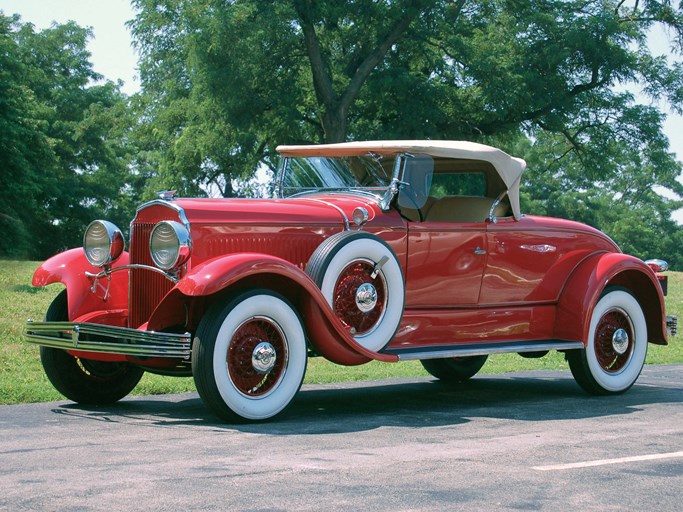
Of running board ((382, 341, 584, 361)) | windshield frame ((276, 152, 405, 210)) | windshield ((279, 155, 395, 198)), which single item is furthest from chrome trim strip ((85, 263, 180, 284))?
windshield ((279, 155, 395, 198))

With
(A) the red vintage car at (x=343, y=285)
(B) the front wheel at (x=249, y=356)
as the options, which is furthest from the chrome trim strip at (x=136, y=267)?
(B) the front wheel at (x=249, y=356)

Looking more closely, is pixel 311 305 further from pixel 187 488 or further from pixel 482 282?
pixel 187 488

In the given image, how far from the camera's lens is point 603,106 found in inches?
1003

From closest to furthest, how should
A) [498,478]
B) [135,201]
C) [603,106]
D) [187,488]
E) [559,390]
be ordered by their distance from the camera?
[187,488] < [498,478] < [559,390] < [603,106] < [135,201]

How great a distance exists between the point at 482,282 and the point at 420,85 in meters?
15.9

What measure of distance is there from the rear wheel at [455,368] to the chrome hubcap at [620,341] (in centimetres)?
135

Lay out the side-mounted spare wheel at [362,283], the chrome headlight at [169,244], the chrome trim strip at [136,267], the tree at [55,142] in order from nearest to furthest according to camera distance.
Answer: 1. the chrome headlight at [169,244]
2. the chrome trim strip at [136,267]
3. the side-mounted spare wheel at [362,283]
4. the tree at [55,142]

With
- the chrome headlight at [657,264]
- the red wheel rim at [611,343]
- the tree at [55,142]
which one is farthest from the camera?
the tree at [55,142]

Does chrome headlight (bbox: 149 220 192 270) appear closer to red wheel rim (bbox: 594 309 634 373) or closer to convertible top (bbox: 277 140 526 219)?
convertible top (bbox: 277 140 526 219)

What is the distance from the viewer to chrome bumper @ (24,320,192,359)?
6.06 meters

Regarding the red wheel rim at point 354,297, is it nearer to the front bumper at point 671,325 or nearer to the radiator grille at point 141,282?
the radiator grille at point 141,282

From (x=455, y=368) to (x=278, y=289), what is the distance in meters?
3.12

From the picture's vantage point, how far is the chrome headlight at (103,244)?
7.15 meters

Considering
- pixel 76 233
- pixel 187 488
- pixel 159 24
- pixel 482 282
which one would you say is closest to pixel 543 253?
pixel 482 282
